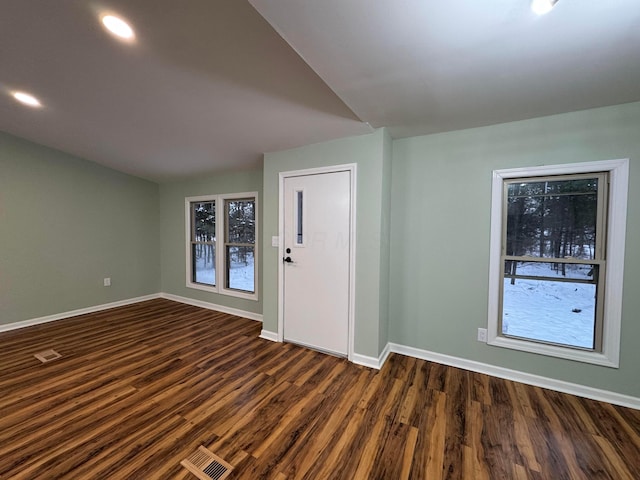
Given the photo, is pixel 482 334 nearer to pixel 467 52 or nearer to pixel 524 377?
pixel 524 377

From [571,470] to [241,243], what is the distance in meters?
3.91

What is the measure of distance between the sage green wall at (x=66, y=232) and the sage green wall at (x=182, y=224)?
236 millimetres

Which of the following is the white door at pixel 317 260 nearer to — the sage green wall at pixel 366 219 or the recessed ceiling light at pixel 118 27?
the sage green wall at pixel 366 219

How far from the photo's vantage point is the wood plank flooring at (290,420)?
142cm

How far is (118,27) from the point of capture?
153cm

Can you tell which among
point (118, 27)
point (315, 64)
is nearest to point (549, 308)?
point (315, 64)

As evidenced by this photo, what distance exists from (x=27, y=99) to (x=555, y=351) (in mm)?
5258

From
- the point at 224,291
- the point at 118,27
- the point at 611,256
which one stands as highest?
the point at 118,27

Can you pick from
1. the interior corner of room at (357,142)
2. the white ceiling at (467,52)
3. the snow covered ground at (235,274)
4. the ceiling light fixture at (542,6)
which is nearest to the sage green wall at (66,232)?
the interior corner of room at (357,142)

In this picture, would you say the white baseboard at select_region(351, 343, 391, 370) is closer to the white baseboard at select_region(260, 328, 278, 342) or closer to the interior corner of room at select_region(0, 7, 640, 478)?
the interior corner of room at select_region(0, 7, 640, 478)

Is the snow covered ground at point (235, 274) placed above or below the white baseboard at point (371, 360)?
above

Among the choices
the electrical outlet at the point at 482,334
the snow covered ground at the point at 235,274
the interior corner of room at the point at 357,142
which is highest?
the interior corner of room at the point at 357,142

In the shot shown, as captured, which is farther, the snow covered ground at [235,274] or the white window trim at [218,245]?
the snow covered ground at [235,274]

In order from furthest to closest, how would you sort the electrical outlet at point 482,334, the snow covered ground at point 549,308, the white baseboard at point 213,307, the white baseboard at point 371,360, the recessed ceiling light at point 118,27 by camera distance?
1. the white baseboard at point 213,307
2. the white baseboard at point 371,360
3. the electrical outlet at point 482,334
4. the snow covered ground at point 549,308
5. the recessed ceiling light at point 118,27
